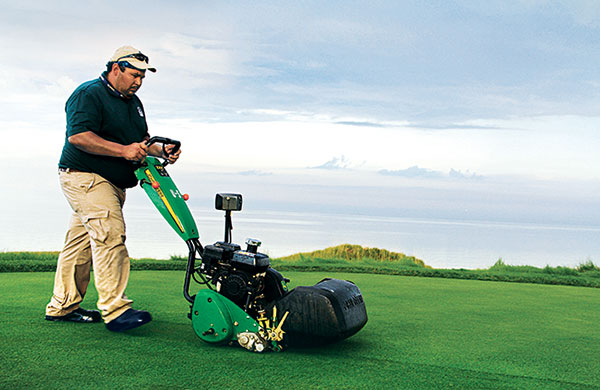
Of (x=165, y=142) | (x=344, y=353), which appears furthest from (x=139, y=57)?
(x=344, y=353)

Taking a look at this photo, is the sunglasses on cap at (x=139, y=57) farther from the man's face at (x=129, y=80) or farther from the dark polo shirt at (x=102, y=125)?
the dark polo shirt at (x=102, y=125)

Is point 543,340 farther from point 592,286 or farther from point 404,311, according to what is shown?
point 592,286

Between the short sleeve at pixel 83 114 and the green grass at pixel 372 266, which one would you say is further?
the green grass at pixel 372 266

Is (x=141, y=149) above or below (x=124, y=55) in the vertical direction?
below

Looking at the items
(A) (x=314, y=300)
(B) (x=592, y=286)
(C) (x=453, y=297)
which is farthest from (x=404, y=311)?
(B) (x=592, y=286)

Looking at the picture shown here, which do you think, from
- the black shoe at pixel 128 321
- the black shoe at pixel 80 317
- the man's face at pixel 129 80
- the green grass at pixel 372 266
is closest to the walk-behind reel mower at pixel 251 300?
the black shoe at pixel 128 321

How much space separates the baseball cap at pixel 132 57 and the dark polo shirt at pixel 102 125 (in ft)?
0.73

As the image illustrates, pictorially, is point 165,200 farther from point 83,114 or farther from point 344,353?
point 344,353

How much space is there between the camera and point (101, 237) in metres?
4.24

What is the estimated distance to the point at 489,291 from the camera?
712 centimetres

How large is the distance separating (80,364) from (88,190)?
1443mm

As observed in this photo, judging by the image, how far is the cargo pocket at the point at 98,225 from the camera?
4246 mm

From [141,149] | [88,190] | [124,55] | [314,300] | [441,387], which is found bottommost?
[441,387]

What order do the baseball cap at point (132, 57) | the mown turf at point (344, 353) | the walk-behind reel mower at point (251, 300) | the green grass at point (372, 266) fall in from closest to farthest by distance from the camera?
the mown turf at point (344, 353) → the walk-behind reel mower at point (251, 300) → the baseball cap at point (132, 57) → the green grass at point (372, 266)
